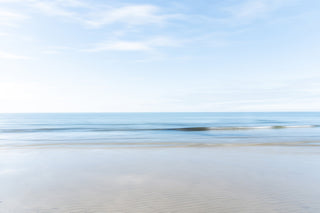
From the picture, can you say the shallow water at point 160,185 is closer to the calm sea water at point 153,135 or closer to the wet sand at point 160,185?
the wet sand at point 160,185

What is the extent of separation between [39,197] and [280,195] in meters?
6.41

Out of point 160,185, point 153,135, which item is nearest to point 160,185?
point 160,185

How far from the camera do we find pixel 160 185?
22.4 feet

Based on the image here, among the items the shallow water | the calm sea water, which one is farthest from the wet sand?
the calm sea water

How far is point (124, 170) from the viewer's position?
28.7 feet

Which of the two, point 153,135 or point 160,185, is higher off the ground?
point 160,185

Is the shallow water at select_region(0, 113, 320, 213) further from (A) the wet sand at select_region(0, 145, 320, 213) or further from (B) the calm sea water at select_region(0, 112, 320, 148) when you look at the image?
(B) the calm sea water at select_region(0, 112, 320, 148)

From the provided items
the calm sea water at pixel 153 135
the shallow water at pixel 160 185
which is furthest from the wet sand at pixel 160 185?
the calm sea water at pixel 153 135

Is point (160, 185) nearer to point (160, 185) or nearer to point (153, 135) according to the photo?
point (160, 185)

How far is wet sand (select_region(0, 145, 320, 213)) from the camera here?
5246mm

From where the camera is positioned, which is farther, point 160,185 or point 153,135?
point 153,135

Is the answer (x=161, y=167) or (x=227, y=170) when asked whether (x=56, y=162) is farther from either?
(x=227, y=170)

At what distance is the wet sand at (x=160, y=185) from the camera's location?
17.2 ft

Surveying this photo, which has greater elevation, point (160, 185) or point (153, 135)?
point (160, 185)
